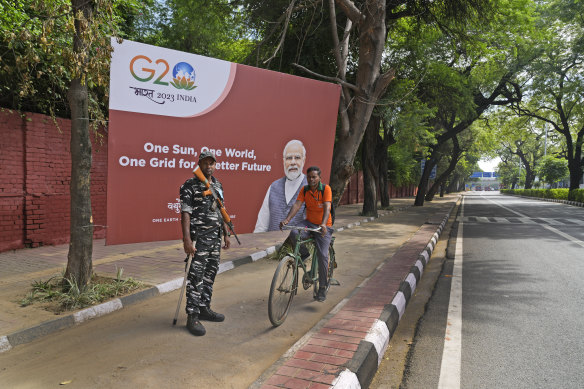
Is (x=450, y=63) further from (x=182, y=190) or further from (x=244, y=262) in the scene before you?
(x=182, y=190)

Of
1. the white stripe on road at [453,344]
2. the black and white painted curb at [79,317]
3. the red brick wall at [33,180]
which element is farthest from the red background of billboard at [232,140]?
the red brick wall at [33,180]

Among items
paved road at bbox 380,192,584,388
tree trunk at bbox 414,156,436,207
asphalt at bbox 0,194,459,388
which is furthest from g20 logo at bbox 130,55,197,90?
tree trunk at bbox 414,156,436,207

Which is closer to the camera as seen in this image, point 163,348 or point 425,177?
point 163,348

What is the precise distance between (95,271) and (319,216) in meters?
3.58

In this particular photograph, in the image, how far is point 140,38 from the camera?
51.9 ft

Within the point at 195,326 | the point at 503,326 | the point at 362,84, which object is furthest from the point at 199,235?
the point at 362,84

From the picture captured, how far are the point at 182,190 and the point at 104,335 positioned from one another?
1582mm

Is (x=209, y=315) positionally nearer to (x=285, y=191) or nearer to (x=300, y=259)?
(x=300, y=259)

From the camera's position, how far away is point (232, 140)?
5.57 m

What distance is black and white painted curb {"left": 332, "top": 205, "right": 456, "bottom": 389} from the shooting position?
2781 millimetres

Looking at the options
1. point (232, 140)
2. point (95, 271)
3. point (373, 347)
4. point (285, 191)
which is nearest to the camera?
point (373, 347)

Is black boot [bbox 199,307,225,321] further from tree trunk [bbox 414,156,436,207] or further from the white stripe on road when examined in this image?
tree trunk [bbox 414,156,436,207]

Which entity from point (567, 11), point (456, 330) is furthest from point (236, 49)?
point (567, 11)

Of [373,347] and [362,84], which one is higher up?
[362,84]
